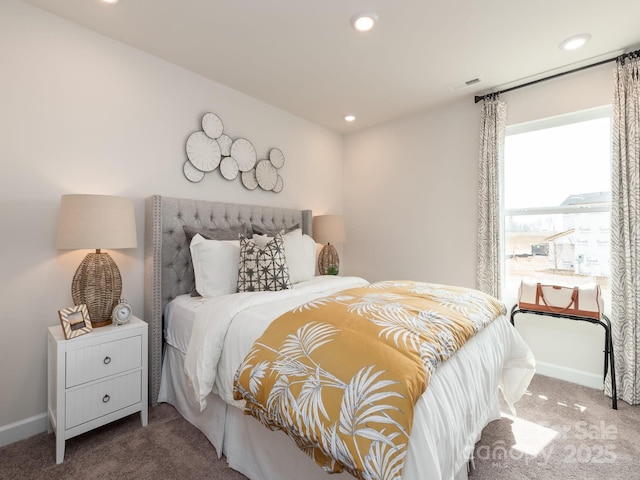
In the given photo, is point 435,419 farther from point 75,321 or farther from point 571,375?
point 571,375

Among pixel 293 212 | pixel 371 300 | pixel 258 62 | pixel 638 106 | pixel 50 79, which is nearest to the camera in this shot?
pixel 371 300

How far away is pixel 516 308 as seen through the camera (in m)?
2.79

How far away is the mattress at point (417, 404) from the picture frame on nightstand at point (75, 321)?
506 millimetres

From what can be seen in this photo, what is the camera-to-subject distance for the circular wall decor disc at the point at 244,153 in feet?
9.53

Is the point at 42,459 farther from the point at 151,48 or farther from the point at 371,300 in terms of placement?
the point at 151,48

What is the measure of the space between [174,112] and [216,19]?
844 millimetres

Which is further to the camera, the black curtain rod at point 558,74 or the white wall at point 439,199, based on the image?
the white wall at point 439,199

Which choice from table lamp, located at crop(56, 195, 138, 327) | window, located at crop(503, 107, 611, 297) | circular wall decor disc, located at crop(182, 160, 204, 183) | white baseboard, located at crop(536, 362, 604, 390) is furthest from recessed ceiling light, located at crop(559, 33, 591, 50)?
table lamp, located at crop(56, 195, 138, 327)

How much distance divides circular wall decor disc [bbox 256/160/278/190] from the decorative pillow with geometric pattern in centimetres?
112

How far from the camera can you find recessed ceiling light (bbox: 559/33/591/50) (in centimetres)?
213

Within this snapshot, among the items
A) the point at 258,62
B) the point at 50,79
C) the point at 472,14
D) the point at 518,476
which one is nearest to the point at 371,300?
the point at 518,476

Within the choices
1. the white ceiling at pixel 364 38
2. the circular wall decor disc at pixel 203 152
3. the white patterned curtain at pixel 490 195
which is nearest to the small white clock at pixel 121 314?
the circular wall decor disc at pixel 203 152

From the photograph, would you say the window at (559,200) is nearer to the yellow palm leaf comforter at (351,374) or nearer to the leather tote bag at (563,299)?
the leather tote bag at (563,299)

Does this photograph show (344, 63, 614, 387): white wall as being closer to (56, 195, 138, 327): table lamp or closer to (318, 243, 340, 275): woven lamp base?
(318, 243, 340, 275): woven lamp base
